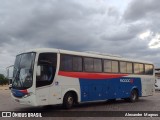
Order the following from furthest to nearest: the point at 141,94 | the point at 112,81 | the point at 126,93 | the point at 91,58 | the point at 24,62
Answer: the point at 141,94 < the point at 126,93 < the point at 112,81 < the point at 91,58 < the point at 24,62

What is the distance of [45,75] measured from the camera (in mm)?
15984

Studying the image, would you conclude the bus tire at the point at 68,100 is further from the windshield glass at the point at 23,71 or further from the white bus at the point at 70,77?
the windshield glass at the point at 23,71

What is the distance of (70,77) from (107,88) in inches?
158

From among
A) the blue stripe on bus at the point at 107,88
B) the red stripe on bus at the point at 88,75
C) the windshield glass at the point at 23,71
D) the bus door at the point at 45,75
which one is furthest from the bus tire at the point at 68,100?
the windshield glass at the point at 23,71

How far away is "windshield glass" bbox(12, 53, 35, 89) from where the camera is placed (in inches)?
609

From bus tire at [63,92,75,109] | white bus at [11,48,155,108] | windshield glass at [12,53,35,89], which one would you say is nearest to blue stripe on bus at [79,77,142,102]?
white bus at [11,48,155,108]

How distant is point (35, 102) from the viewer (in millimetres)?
15156

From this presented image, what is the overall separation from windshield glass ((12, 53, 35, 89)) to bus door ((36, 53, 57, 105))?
39cm

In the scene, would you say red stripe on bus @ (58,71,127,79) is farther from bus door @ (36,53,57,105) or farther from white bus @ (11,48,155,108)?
bus door @ (36,53,57,105)

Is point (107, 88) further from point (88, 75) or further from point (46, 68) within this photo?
point (46, 68)

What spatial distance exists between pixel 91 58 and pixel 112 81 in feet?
8.83

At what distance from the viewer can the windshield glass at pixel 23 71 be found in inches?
609

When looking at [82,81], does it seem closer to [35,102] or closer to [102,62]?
[102,62]

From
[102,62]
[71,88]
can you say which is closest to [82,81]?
[71,88]
